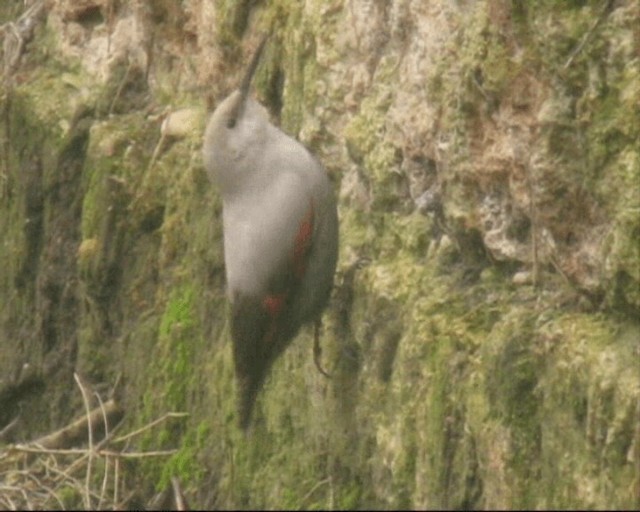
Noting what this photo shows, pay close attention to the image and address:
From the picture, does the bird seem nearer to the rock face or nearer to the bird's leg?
the bird's leg

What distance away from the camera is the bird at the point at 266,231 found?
19.9 feet

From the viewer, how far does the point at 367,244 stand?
20.1ft

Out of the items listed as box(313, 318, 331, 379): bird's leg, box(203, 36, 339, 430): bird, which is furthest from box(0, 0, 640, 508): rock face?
box(203, 36, 339, 430): bird

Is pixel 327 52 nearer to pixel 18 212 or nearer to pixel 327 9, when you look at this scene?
pixel 327 9

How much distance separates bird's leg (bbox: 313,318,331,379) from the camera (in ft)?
20.5

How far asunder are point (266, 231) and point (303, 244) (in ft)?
0.49

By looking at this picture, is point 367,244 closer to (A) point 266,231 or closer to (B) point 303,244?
(B) point 303,244

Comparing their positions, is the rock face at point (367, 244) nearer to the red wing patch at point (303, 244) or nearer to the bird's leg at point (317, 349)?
the bird's leg at point (317, 349)

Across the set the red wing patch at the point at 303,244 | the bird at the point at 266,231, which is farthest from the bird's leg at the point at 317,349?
the red wing patch at the point at 303,244

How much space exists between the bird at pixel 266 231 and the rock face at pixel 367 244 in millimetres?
164

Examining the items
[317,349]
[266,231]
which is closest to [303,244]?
[266,231]

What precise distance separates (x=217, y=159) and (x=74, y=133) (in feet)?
8.00

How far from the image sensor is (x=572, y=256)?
16.0 ft

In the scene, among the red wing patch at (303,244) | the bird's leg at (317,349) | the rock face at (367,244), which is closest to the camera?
the rock face at (367,244)
